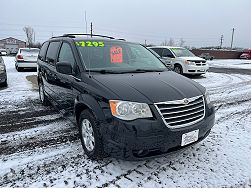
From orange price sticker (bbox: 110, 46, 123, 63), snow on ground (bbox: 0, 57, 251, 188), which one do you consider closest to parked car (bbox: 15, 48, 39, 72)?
snow on ground (bbox: 0, 57, 251, 188)

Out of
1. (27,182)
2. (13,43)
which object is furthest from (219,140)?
(13,43)

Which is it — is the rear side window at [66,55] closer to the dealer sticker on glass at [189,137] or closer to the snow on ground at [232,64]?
the dealer sticker on glass at [189,137]

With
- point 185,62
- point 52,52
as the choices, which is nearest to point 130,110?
point 52,52

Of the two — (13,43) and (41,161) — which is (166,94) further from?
(13,43)

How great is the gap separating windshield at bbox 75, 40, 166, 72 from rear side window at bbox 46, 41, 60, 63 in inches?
35.4

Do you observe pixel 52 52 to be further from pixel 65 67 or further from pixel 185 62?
pixel 185 62

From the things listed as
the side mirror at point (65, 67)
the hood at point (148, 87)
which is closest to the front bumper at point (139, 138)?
the hood at point (148, 87)

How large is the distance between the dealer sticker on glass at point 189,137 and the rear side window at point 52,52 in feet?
9.87

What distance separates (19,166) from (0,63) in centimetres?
647

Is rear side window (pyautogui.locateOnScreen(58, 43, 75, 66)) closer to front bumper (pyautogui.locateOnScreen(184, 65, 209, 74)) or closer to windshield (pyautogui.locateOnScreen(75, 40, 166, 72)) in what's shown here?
windshield (pyautogui.locateOnScreen(75, 40, 166, 72))

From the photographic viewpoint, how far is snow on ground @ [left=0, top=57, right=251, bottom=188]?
288 cm

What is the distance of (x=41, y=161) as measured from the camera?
3.35 m

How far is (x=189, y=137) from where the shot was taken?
3.00 meters

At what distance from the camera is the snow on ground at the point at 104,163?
9.46 ft
